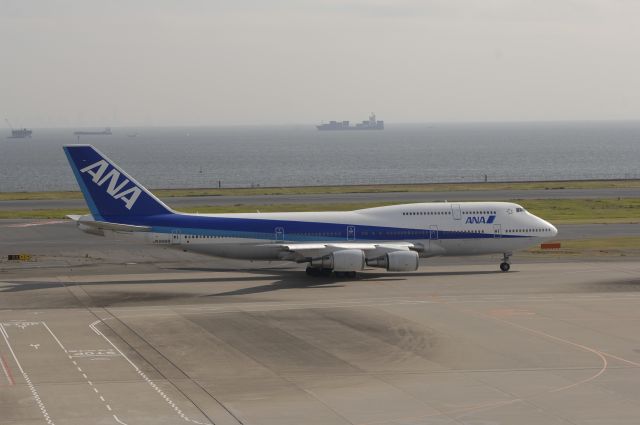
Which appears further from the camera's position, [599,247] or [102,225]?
[599,247]

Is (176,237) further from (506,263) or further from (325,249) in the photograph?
(506,263)

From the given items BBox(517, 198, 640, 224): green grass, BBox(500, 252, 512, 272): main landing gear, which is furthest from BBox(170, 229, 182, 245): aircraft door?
BBox(517, 198, 640, 224): green grass

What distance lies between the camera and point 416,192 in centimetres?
13250

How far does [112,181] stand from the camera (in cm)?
6209

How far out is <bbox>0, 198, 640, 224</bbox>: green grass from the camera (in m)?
99.2

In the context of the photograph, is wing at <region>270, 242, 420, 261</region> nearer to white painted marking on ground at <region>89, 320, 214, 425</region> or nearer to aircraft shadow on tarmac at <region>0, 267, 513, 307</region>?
aircraft shadow on tarmac at <region>0, 267, 513, 307</region>

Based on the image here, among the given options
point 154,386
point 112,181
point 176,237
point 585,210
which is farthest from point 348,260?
point 585,210

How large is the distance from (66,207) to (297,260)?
190 feet

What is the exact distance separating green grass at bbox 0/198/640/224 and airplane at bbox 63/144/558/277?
3216 cm

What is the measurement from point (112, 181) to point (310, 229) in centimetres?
1311

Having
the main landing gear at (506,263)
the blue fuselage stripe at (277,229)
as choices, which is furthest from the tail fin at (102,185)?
the main landing gear at (506,263)

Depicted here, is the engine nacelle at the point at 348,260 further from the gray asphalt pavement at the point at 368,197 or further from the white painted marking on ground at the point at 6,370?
the gray asphalt pavement at the point at 368,197

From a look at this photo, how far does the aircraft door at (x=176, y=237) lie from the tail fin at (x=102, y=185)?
2743mm

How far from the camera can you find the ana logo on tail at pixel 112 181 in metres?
62.1
